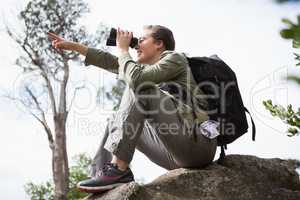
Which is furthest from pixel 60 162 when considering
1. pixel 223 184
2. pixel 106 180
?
pixel 106 180

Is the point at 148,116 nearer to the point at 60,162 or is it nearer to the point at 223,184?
the point at 223,184

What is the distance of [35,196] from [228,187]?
1624 cm

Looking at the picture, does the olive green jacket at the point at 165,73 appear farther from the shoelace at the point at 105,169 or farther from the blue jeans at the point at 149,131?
the shoelace at the point at 105,169

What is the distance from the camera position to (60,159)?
17875mm

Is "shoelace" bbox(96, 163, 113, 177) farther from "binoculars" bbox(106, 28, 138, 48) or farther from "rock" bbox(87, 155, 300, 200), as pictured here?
"binoculars" bbox(106, 28, 138, 48)

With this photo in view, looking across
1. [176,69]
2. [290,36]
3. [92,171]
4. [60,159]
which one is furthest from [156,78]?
[60,159]

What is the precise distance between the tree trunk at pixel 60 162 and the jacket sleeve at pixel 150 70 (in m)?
13.9

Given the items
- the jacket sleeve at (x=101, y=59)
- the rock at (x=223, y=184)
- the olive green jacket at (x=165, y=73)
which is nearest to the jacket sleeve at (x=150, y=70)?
the olive green jacket at (x=165, y=73)

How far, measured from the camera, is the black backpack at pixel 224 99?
3.89 m

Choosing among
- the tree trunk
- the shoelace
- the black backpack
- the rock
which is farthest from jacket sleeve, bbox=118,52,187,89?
the tree trunk

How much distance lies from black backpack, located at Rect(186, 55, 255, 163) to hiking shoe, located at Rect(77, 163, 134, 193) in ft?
2.57

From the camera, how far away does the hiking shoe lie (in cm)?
371

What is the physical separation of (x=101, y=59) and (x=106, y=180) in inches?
38.5

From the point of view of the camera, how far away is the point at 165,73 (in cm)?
385
